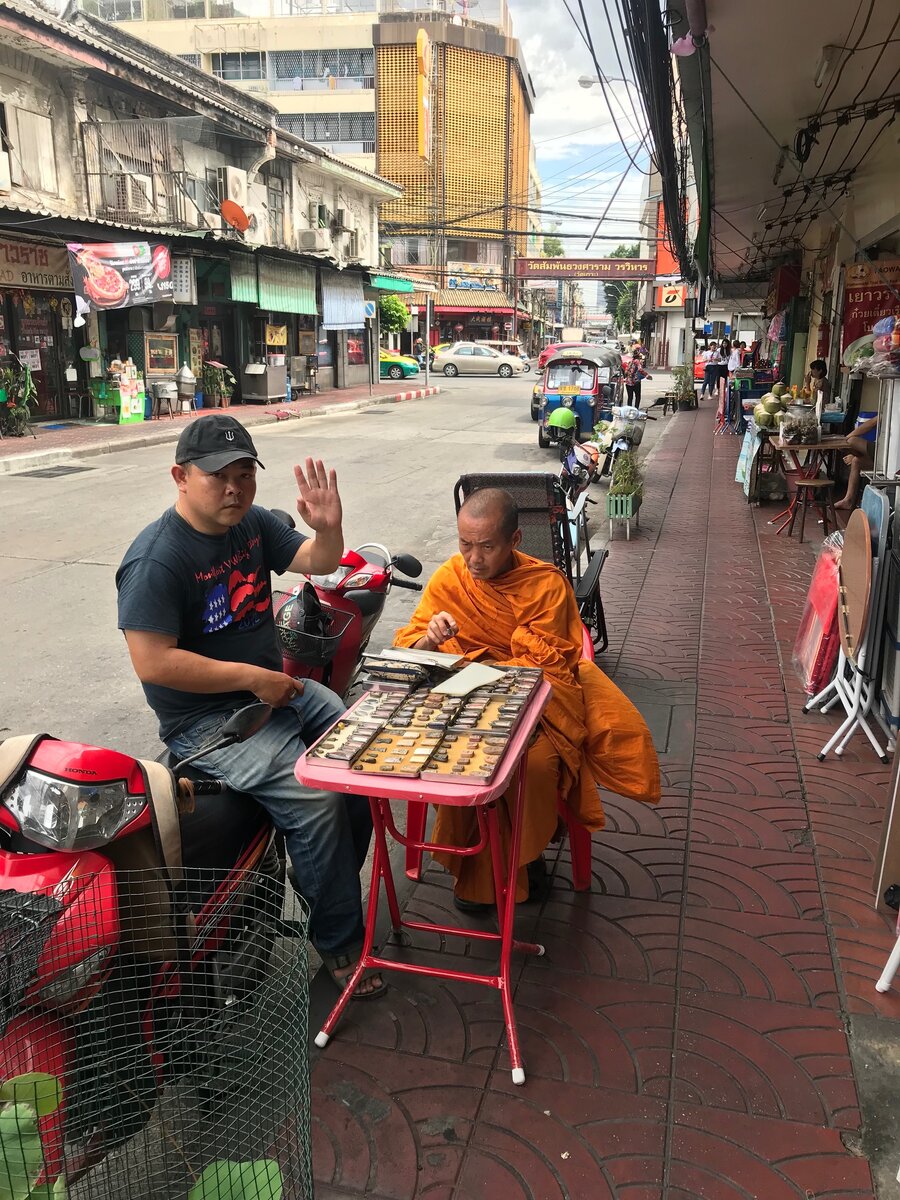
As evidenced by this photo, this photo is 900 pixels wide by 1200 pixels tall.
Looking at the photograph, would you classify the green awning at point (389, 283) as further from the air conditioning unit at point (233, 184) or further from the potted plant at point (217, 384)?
the potted plant at point (217, 384)

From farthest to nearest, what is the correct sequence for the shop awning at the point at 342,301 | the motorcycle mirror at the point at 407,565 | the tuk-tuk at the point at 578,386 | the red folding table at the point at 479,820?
the shop awning at the point at 342,301
the tuk-tuk at the point at 578,386
the motorcycle mirror at the point at 407,565
the red folding table at the point at 479,820

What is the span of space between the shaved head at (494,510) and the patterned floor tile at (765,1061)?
159 cm

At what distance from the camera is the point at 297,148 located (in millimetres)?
24000

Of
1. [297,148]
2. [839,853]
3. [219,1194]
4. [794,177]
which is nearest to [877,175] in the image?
[794,177]

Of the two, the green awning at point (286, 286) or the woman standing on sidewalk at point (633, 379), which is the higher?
the green awning at point (286, 286)

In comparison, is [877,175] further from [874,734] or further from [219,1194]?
[219,1194]

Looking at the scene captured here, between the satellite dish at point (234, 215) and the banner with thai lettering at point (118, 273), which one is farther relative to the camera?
the satellite dish at point (234, 215)

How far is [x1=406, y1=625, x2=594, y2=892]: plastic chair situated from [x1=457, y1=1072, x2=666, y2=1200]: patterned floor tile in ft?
2.80

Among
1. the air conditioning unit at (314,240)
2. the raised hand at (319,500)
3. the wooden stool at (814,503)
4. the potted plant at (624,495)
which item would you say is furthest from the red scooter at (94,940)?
the air conditioning unit at (314,240)

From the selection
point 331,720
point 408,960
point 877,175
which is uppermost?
point 877,175

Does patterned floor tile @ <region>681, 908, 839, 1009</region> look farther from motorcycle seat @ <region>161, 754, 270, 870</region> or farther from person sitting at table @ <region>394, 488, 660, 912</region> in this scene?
motorcycle seat @ <region>161, 754, 270, 870</region>

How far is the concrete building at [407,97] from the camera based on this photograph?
149 feet

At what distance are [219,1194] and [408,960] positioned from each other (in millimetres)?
1408

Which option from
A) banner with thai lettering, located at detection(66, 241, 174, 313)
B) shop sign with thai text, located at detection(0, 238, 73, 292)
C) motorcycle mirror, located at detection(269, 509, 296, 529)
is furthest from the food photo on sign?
motorcycle mirror, located at detection(269, 509, 296, 529)
